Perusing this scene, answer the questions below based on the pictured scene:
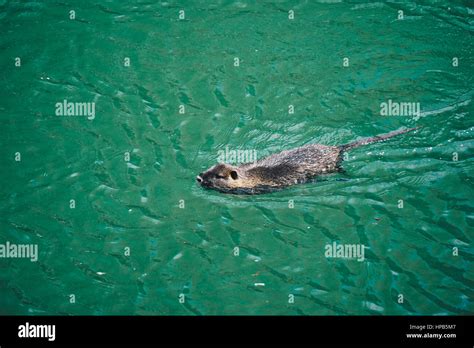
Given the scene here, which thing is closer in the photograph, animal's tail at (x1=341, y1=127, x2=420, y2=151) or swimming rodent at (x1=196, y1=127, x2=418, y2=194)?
swimming rodent at (x1=196, y1=127, x2=418, y2=194)

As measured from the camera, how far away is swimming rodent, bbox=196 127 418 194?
29.4 ft

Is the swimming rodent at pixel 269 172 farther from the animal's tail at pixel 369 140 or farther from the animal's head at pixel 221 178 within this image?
the animal's tail at pixel 369 140

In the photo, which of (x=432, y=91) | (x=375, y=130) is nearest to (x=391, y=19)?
(x=432, y=91)

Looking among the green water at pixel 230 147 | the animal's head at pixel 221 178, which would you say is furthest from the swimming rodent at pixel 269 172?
the green water at pixel 230 147

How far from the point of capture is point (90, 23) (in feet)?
43.9

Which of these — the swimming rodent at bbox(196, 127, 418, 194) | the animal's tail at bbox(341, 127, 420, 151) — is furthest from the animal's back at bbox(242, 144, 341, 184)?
the animal's tail at bbox(341, 127, 420, 151)

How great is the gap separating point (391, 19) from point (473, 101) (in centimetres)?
332

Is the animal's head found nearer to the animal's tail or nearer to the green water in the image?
the green water

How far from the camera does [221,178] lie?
895 cm

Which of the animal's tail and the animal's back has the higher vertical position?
the animal's tail

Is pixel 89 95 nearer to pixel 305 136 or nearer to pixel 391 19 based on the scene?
pixel 305 136

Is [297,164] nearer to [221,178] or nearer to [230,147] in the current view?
[221,178]

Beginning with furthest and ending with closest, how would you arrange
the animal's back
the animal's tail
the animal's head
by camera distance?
the animal's tail → the animal's back → the animal's head

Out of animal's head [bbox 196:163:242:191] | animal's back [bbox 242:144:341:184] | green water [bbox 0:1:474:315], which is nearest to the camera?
green water [bbox 0:1:474:315]
